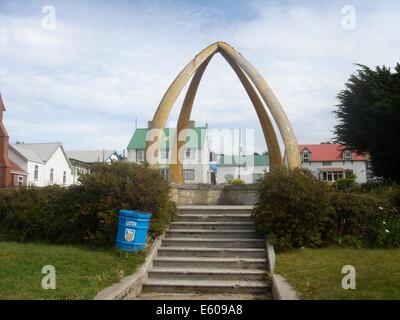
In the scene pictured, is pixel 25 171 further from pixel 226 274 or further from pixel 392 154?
pixel 226 274

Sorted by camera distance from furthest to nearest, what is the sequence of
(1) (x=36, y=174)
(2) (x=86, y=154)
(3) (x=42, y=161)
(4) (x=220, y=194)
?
(2) (x=86, y=154) → (3) (x=42, y=161) → (1) (x=36, y=174) → (4) (x=220, y=194)

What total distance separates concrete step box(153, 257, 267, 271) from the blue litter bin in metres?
0.47

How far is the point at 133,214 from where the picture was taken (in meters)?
7.89

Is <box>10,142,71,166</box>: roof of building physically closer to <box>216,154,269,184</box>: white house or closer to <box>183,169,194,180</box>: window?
<box>183,169,194,180</box>: window

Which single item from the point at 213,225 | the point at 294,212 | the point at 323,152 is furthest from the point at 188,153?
the point at 294,212

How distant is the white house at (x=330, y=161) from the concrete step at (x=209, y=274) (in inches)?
1847

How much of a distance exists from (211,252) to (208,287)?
1.37 metres

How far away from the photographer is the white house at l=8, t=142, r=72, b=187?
3878 cm

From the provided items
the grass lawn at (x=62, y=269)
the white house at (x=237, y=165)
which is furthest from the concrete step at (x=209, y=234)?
the white house at (x=237, y=165)

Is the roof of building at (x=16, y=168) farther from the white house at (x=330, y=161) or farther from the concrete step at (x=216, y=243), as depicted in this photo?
the concrete step at (x=216, y=243)

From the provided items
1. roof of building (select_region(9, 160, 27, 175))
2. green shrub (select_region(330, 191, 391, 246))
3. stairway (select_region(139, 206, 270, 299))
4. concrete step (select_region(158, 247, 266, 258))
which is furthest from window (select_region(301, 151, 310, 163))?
concrete step (select_region(158, 247, 266, 258))

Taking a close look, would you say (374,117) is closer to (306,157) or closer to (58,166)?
(58,166)

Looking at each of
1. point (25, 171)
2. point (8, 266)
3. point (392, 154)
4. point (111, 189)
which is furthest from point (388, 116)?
point (25, 171)

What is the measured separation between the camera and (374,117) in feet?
61.6
